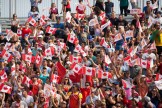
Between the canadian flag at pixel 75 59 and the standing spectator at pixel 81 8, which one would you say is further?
the standing spectator at pixel 81 8

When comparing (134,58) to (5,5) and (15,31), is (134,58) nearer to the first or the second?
(15,31)

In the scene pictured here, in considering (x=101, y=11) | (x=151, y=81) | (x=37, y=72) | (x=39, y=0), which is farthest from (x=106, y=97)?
(x=39, y=0)

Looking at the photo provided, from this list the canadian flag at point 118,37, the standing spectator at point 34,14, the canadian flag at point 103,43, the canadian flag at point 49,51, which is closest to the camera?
the canadian flag at point 103,43

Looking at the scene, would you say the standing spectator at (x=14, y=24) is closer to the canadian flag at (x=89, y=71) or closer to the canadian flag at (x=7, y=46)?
the canadian flag at (x=7, y=46)

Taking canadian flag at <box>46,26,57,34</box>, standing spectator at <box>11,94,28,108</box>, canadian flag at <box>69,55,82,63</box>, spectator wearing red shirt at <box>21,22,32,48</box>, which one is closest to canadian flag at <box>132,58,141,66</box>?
canadian flag at <box>69,55,82,63</box>

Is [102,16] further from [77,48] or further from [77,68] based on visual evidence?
[77,68]

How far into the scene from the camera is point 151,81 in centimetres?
3681

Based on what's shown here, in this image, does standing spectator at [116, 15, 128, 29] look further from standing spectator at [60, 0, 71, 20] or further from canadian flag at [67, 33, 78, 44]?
standing spectator at [60, 0, 71, 20]

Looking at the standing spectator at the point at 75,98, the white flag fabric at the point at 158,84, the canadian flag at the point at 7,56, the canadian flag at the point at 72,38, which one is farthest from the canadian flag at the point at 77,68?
the canadian flag at the point at 7,56

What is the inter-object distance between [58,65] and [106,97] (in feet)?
10.3

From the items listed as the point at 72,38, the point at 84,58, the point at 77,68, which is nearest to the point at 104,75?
the point at 77,68

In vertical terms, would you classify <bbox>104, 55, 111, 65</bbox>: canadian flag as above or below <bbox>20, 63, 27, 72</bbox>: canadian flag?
above

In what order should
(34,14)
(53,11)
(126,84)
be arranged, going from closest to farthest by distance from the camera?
1. (126,84)
2. (34,14)
3. (53,11)

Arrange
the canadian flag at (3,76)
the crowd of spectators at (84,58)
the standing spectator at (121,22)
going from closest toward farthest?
the crowd of spectators at (84,58) < the canadian flag at (3,76) < the standing spectator at (121,22)
